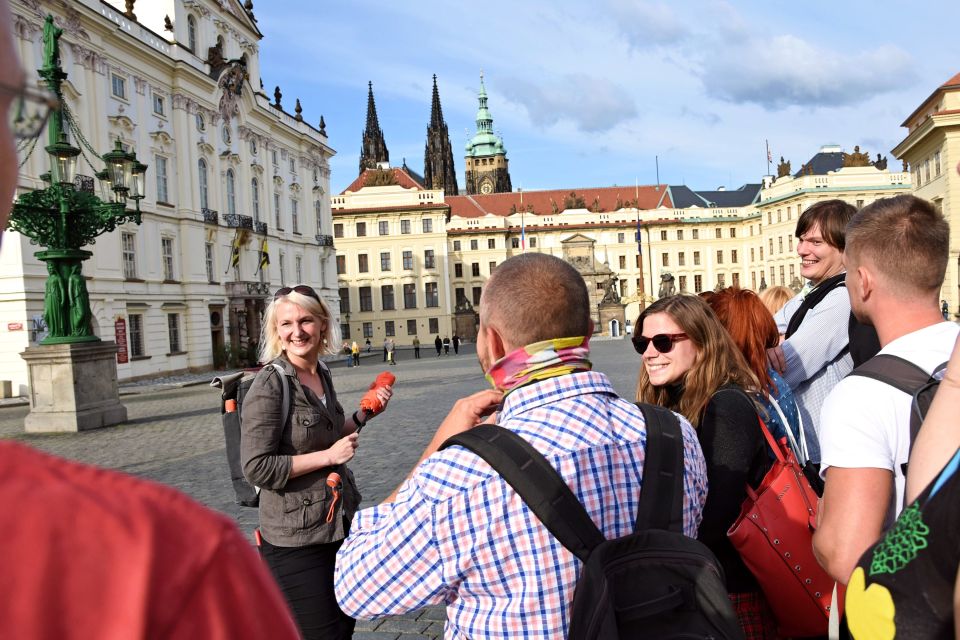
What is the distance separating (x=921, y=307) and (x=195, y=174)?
35190 millimetres

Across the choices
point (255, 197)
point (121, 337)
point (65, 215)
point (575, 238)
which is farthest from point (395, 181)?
point (65, 215)

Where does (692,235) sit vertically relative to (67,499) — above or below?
above

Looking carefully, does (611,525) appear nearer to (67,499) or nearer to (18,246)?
(67,499)

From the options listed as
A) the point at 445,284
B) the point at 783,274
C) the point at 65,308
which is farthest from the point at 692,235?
the point at 65,308

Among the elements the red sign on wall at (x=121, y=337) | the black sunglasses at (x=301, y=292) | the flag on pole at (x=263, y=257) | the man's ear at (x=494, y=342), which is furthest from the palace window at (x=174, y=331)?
the man's ear at (x=494, y=342)

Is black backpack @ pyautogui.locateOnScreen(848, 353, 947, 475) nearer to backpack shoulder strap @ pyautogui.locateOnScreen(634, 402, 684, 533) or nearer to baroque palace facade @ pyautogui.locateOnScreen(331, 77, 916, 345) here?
backpack shoulder strap @ pyautogui.locateOnScreen(634, 402, 684, 533)

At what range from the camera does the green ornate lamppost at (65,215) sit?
41.2 ft

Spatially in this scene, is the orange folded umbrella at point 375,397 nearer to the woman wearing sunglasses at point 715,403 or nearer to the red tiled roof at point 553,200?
the woman wearing sunglasses at point 715,403

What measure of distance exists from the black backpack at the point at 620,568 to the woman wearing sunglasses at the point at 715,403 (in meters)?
0.91

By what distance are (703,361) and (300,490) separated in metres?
1.65

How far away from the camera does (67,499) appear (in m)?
0.55

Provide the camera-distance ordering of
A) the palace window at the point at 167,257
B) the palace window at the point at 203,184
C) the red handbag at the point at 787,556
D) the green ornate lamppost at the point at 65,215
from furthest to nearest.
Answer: the palace window at the point at 203,184
the palace window at the point at 167,257
the green ornate lamppost at the point at 65,215
the red handbag at the point at 787,556

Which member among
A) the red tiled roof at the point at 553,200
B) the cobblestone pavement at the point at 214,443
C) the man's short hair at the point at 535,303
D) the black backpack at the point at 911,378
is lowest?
the cobblestone pavement at the point at 214,443

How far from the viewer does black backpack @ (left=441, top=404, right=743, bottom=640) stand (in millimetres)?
1461
